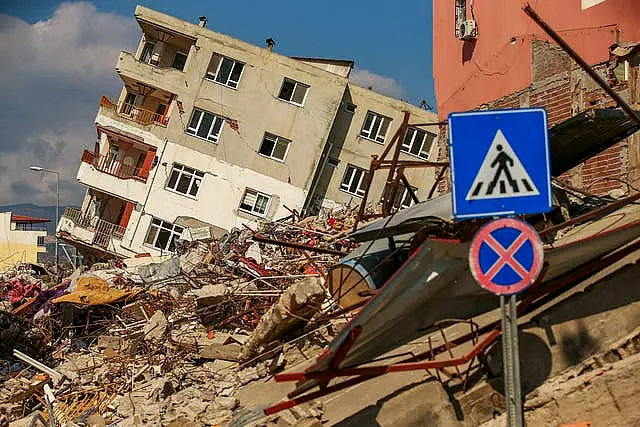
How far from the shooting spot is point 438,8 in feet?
60.7

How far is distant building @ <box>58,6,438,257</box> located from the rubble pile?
55.2ft

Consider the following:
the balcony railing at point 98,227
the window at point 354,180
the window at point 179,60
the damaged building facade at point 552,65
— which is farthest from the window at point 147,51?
the damaged building facade at point 552,65

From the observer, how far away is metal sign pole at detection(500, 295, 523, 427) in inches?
Result: 170

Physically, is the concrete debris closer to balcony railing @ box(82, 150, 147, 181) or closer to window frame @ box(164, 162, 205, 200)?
window frame @ box(164, 162, 205, 200)

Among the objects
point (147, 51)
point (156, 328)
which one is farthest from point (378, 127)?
point (156, 328)

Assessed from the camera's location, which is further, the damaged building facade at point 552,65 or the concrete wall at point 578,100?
the damaged building facade at point 552,65

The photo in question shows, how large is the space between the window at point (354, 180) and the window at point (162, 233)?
8.75 m

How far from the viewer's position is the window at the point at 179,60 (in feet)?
118

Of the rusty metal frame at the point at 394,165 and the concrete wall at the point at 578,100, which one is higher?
the concrete wall at the point at 578,100

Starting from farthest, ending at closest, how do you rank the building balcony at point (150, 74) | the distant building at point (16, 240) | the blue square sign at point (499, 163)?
1. the distant building at point (16, 240)
2. the building balcony at point (150, 74)
3. the blue square sign at point (499, 163)

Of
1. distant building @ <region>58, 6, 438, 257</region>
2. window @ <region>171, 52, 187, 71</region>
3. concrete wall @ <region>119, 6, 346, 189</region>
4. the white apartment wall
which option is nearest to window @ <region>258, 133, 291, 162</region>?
distant building @ <region>58, 6, 438, 257</region>

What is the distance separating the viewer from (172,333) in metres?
10.7

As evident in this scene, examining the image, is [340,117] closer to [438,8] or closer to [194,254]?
[438,8]

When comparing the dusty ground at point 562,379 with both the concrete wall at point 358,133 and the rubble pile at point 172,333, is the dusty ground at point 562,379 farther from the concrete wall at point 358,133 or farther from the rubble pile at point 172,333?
the concrete wall at point 358,133
